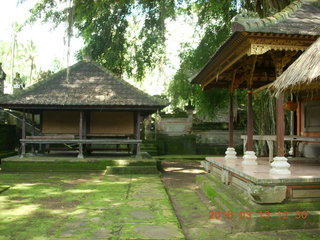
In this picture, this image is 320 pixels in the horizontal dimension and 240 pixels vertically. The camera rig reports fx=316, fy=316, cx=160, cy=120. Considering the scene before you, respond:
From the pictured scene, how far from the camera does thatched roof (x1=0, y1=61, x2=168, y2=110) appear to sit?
11750mm

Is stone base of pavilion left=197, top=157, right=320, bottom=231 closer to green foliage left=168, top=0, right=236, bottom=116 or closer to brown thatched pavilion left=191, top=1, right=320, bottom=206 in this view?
brown thatched pavilion left=191, top=1, right=320, bottom=206

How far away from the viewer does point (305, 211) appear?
16.6 feet

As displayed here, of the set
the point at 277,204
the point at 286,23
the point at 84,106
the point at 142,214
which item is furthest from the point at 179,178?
the point at 286,23

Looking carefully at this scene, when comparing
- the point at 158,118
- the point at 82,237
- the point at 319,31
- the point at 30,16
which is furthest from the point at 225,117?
the point at 82,237

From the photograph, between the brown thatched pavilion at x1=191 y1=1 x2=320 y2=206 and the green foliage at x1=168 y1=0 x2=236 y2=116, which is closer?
the brown thatched pavilion at x1=191 y1=1 x2=320 y2=206

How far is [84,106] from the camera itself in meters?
11.9

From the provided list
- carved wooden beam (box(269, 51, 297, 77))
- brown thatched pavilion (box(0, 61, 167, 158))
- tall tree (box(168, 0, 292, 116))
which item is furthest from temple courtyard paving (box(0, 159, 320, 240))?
tall tree (box(168, 0, 292, 116))

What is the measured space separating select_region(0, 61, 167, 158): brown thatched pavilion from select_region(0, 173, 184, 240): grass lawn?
9.63ft

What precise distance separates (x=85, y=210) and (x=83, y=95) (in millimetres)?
6917

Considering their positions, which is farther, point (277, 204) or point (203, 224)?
point (203, 224)

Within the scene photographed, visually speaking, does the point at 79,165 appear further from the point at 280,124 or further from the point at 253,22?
the point at 253,22

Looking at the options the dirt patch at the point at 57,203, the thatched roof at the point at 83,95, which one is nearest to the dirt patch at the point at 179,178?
the thatched roof at the point at 83,95

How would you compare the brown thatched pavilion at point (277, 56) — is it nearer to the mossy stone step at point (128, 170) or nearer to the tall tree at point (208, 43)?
the mossy stone step at point (128, 170)

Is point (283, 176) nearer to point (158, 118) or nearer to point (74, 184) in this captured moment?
point (74, 184)
